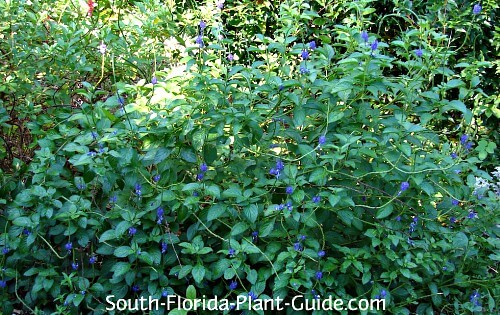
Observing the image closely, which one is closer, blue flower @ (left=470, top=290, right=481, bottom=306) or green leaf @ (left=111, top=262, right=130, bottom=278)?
green leaf @ (left=111, top=262, right=130, bottom=278)

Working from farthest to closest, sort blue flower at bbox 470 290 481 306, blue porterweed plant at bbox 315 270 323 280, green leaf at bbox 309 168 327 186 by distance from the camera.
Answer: blue flower at bbox 470 290 481 306
blue porterweed plant at bbox 315 270 323 280
green leaf at bbox 309 168 327 186

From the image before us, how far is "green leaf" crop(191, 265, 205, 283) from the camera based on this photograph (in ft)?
8.09

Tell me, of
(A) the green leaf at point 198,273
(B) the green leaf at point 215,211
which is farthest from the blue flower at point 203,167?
(A) the green leaf at point 198,273

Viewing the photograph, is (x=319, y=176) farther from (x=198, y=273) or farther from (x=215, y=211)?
(x=198, y=273)

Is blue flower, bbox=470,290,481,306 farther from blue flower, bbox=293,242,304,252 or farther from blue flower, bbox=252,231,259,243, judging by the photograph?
blue flower, bbox=252,231,259,243

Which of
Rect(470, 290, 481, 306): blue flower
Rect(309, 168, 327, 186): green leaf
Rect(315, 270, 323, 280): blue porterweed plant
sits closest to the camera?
Rect(309, 168, 327, 186): green leaf

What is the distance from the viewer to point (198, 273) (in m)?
2.49

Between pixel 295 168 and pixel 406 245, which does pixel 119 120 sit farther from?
pixel 406 245

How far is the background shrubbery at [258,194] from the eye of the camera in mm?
2512

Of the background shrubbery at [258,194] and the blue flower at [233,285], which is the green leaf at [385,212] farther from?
the blue flower at [233,285]

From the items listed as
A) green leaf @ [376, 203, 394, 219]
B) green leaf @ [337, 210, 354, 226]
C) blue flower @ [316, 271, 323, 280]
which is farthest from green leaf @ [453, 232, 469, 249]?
blue flower @ [316, 271, 323, 280]

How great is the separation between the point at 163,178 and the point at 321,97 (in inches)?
29.3

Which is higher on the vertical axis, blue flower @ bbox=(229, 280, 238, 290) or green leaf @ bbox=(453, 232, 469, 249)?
blue flower @ bbox=(229, 280, 238, 290)

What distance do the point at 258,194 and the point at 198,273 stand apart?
400mm
